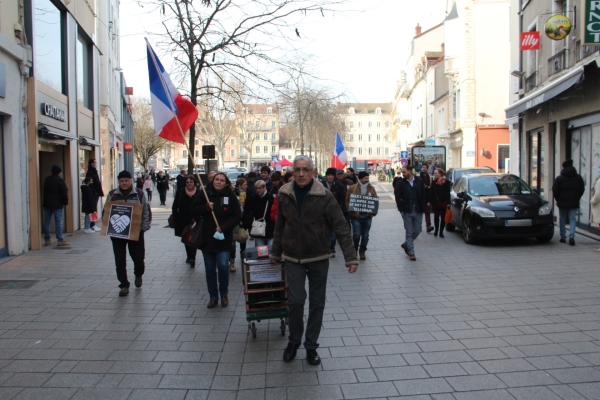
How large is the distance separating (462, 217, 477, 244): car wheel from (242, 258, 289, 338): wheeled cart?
24.5ft

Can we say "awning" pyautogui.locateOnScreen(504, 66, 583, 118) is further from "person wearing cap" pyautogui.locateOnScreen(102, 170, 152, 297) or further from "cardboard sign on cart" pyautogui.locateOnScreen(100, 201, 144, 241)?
"cardboard sign on cart" pyautogui.locateOnScreen(100, 201, 144, 241)

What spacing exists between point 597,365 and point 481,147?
29948 millimetres

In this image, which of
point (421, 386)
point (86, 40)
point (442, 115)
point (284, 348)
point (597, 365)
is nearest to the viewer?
point (421, 386)

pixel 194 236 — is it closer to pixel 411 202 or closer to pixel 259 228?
pixel 259 228

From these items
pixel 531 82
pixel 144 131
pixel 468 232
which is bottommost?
pixel 468 232

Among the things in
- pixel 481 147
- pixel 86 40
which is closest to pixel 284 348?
pixel 86 40

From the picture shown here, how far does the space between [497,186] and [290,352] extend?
9.52m

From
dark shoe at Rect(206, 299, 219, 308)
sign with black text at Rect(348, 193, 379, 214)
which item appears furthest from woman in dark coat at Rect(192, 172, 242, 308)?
sign with black text at Rect(348, 193, 379, 214)

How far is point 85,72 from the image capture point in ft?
58.3

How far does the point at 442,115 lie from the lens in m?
42.8

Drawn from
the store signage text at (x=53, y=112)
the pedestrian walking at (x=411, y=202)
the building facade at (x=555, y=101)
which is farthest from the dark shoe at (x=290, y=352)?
the building facade at (x=555, y=101)

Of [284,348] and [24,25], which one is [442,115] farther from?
[284,348]

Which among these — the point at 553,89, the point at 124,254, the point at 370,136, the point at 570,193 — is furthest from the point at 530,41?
the point at 370,136

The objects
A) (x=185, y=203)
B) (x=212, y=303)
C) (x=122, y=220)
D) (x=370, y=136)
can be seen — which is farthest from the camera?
(x=370, y=136)
